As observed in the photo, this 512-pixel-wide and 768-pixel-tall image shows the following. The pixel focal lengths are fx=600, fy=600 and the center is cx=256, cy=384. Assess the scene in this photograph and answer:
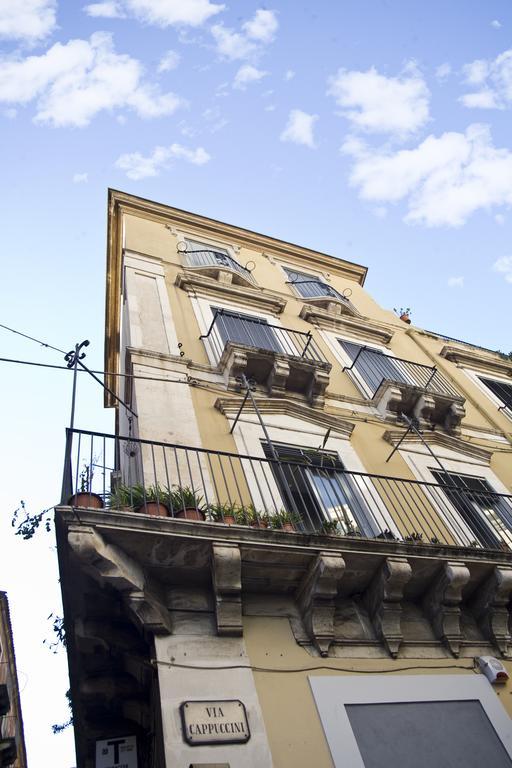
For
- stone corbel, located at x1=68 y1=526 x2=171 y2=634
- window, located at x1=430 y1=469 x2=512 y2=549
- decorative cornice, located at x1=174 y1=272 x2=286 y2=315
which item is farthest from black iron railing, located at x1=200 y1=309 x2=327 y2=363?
stone corbel, located at x1=68 y1=526 x2=171 y2=634

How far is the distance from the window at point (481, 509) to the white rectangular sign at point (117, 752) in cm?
574

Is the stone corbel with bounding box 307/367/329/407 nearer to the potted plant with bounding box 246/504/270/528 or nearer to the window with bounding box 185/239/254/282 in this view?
the potted plant with bounding box 246/504/270/528

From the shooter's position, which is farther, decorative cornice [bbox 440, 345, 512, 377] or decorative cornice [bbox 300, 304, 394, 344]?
decorative cornice [bbox 440, 345, 512, 377]

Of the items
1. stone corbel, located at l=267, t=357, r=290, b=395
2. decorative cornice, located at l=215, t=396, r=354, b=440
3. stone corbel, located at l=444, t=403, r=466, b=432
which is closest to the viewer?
decorative cornice, located at l=215, t=396, r=354, b=440

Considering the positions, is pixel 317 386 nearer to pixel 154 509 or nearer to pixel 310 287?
pixel 154 509

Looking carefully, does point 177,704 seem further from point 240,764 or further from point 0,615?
point 0,615

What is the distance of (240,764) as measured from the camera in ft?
16.3

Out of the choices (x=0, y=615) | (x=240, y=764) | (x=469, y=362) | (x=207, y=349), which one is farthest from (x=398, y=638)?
(x=0, y=615)

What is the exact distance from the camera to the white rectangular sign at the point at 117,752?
5938mm

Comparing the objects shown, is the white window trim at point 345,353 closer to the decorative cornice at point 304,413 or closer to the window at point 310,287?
the decorative cornice at point 304,413

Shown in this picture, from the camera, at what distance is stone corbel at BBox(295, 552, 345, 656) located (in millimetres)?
6332

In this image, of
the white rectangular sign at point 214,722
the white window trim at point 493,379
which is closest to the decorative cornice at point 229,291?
the white window trim at point 493,379

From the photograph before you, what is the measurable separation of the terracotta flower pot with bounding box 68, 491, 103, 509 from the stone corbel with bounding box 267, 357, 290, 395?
521 cm

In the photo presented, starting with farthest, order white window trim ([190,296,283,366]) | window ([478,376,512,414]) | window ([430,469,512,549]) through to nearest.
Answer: window ([478,376,512,414]) → white window trim ([190,296,283,366]) → window ([430,469,512,549])
